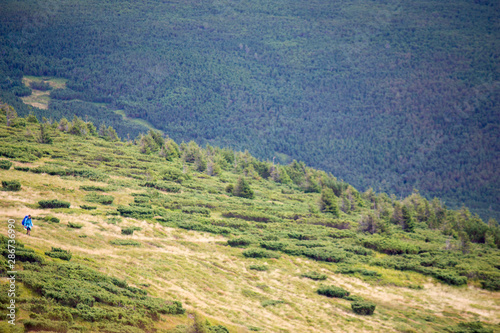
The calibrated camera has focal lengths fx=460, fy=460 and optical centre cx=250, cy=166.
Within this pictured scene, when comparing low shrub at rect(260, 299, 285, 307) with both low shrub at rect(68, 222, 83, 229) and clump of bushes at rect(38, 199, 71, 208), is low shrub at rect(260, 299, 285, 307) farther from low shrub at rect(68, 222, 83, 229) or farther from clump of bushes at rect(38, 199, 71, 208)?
clump of bushes at rect(38, 199, 71, 208)

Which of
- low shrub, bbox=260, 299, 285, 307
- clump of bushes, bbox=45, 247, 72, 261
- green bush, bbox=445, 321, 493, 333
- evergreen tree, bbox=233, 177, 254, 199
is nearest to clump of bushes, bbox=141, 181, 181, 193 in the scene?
evergreen tree, bbox=233, 177, 254, 199

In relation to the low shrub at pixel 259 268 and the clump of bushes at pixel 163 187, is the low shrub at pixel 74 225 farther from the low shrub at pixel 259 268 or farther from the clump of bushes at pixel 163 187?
the clump of bushes at pixel 163 187

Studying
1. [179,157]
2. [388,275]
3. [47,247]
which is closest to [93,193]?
[47,247]

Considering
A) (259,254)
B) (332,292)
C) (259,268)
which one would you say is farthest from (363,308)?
(259,254)

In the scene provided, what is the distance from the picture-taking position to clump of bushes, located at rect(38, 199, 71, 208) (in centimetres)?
4112

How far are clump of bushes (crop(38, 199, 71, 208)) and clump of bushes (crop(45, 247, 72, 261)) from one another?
13.5 metres

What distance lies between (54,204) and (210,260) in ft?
50.4

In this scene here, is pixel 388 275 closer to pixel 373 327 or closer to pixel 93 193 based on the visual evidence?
pixel 373 327

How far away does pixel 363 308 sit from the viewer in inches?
1345

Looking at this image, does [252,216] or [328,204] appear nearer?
[252,216]

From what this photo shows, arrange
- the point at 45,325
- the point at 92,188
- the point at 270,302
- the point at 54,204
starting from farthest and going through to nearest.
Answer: the point at 92,188 → the point at 54,204 → the point at 270,302 → the point at 45,325

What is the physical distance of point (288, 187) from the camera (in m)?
103

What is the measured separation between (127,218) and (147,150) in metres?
52.8

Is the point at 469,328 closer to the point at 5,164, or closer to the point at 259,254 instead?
the point at 259,254
